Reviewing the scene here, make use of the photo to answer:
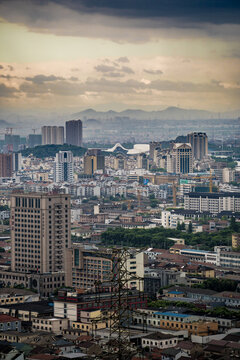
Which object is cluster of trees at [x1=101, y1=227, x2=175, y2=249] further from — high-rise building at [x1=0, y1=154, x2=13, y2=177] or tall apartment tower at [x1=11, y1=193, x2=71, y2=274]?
high-rise building at [x1=0, y1=154, x2=13, y2=177]

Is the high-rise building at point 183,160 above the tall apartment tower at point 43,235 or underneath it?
above

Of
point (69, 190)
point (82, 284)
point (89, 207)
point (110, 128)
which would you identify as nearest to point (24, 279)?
point (82, 284)

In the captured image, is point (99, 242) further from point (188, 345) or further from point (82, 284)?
point (188, 345)

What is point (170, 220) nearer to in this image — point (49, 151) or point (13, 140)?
point (49, 151)

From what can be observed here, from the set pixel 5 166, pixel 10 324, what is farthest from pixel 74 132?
pixel 10 324

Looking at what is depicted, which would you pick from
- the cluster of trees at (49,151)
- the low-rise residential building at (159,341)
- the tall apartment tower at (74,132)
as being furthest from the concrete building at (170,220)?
the tall apartment tower at (74,132)

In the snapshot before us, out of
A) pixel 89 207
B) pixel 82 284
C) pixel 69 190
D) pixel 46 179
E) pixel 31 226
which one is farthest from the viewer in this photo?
pixel 46 179

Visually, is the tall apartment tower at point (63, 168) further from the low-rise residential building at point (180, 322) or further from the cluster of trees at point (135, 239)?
the low-rise residential building at point (180, 322)
